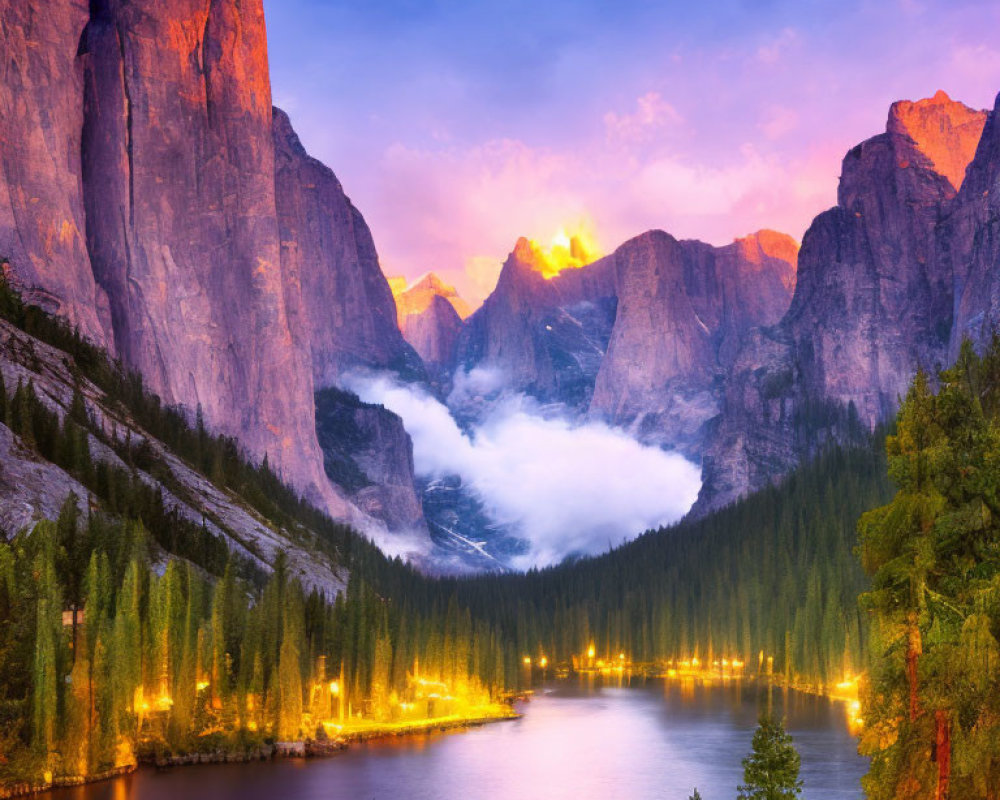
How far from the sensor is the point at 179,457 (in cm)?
17662

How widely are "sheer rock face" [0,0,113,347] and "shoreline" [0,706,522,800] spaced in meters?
93.9

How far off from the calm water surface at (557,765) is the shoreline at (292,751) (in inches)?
36.4

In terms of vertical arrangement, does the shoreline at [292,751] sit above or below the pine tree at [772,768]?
below

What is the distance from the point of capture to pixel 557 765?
106m

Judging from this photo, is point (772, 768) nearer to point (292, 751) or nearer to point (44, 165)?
point (292, 751)

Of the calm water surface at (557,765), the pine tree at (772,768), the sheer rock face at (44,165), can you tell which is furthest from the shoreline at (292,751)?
the sheer rock face at (44,165)

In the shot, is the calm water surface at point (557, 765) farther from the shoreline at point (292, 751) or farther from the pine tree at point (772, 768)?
the pine tree at point (772, 768)

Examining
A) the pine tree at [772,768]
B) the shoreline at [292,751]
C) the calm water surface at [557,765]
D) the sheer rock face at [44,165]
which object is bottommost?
the calm water surface at [557,765]

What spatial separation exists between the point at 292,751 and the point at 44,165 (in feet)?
385

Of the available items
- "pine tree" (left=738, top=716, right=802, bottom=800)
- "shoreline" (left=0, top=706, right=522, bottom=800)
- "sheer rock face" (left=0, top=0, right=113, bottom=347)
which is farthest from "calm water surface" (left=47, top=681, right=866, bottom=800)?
"sheer rock face" (left=0, top=0, right=113, bottom=347)

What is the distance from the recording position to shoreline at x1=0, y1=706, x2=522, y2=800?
74812 millimetres

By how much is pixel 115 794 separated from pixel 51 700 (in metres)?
9.21

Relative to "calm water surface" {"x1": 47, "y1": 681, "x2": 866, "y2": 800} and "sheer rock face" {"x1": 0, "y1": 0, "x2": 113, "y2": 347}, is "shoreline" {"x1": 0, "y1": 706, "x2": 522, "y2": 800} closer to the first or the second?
"calm water surface" {"x1": 47, "y1": 681, "x2": 866, "y2": 800}

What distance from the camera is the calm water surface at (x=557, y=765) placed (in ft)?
279
